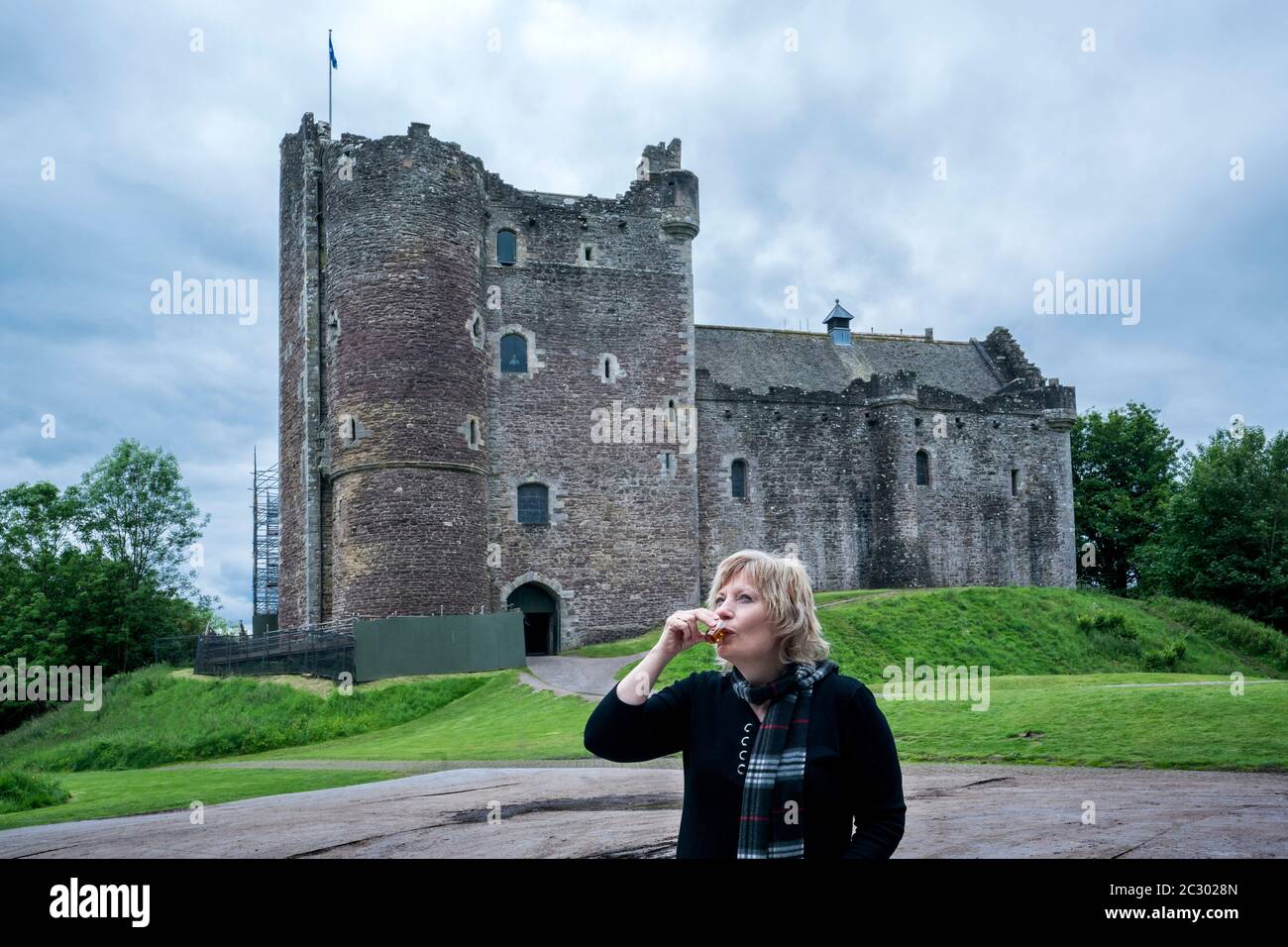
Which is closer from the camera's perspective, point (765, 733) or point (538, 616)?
point (765, 733)

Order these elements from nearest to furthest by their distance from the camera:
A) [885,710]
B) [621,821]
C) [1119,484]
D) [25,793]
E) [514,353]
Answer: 1. [621,821]
2. [25,793]
3. [885,710]
4. [514,353]
5. [1119,484]

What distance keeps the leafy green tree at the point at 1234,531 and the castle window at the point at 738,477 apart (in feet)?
61.9

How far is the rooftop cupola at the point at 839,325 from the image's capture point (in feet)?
166

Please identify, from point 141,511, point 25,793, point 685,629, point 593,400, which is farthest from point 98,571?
point 685,629

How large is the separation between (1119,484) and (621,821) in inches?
2288

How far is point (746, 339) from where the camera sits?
158ft

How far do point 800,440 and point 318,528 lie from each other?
17553 millimetres

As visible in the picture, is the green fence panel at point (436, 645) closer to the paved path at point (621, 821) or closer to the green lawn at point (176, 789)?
the green lawn at point (176, 789)

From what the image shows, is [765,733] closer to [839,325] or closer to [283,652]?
[283,652]

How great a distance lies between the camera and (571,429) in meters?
39.5

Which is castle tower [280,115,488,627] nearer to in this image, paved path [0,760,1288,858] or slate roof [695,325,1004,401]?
slate roof [695,325,1004,401]
